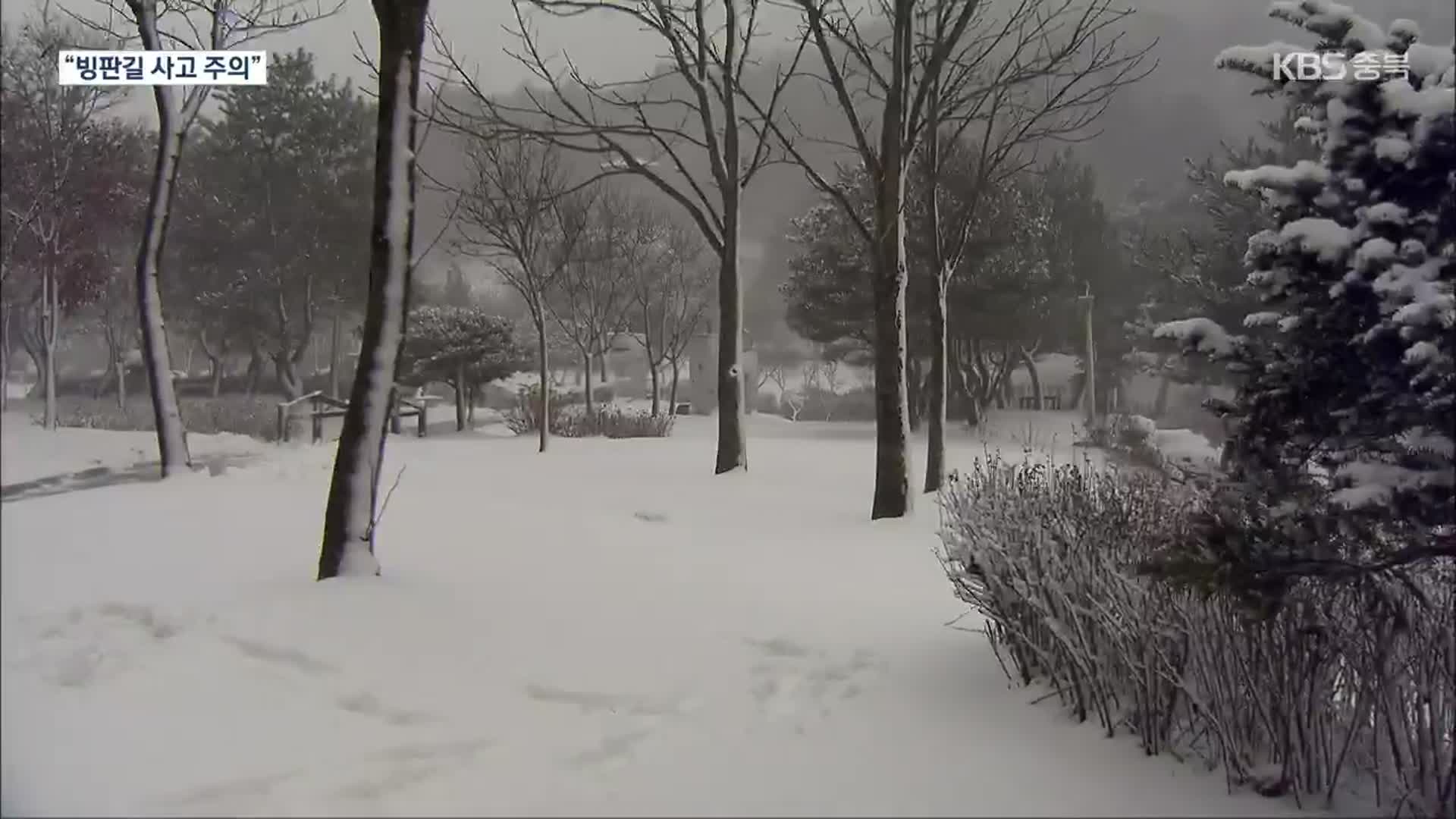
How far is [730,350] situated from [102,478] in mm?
3301

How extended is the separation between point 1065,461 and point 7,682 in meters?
2.65

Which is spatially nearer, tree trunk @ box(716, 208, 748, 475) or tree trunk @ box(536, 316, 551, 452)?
tree trunk @ box(536, 316, 551, 452)

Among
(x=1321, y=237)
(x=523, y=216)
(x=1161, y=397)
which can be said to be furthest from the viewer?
(x=523, y=216)

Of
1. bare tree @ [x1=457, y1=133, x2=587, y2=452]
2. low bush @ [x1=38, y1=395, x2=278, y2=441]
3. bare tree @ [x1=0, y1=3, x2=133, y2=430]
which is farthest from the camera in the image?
bare tree @ [x1=457, y1=133, x2=587, y2=452]

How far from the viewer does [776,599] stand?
250 centimetres

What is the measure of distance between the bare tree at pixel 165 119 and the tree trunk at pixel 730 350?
205 cm

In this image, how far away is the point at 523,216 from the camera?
3350 mm

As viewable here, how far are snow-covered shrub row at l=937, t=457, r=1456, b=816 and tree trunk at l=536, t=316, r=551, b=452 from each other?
1644mm

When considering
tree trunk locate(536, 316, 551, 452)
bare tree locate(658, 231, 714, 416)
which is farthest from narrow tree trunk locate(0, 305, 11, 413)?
bare tree locate(658, 231, 714, 416)

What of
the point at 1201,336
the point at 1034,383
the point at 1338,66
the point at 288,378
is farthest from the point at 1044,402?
the point at 288,378

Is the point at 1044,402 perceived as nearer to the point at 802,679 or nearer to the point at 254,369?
the point at 802,679

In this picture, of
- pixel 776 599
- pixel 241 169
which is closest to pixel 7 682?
pixel 241 169

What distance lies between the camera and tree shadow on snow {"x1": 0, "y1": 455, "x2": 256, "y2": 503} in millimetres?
1860

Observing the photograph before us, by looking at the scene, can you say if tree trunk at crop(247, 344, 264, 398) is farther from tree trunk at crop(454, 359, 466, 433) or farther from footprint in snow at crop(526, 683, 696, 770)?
footprint in snow at crop(526, 683, 696, 770)
